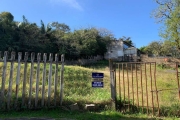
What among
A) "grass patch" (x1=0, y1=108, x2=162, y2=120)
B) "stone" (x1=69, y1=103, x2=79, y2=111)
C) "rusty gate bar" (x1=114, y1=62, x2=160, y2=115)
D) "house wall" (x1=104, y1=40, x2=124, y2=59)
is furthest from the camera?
"house wall" (x1=104, y1=40, x2=124, y2=59)

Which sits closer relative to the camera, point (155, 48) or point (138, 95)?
point (138, 95)

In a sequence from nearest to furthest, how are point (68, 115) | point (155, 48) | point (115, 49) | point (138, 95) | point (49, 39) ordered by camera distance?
point (68, 115)
point (138, 95)
point (49, 39)
point (155, 48)
point (115, 49)

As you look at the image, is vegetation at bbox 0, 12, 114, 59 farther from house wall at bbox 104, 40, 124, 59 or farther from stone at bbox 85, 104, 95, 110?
stone at bbox 85, 104, 95, 110

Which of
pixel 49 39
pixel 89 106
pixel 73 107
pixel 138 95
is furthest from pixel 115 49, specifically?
pixel 73 107

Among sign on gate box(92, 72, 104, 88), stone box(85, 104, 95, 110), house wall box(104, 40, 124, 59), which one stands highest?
house wall box(104, 40, 124, 59)

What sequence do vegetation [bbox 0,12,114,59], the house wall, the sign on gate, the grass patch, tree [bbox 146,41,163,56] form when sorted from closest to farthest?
the grass patch, the sign on gate, vegetation [bbox 0,12,114,59], tree [bbox 146,41,163,56], the house wall

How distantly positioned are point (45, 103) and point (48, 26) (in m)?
29.0

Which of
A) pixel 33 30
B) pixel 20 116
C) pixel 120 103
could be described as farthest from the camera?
pixel 33 30

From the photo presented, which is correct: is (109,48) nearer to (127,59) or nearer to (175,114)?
(127,59)

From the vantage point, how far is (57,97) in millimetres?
5797

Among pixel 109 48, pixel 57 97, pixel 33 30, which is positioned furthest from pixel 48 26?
pixel 57 97

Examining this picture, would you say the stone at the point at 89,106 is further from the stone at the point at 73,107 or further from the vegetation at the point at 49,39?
the vegetation at the point at 49,39

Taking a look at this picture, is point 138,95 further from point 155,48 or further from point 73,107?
point 155,48


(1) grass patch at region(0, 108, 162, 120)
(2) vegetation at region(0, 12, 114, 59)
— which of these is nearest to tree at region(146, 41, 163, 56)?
(2) vegetation at region(0, 12, 114, 59)
